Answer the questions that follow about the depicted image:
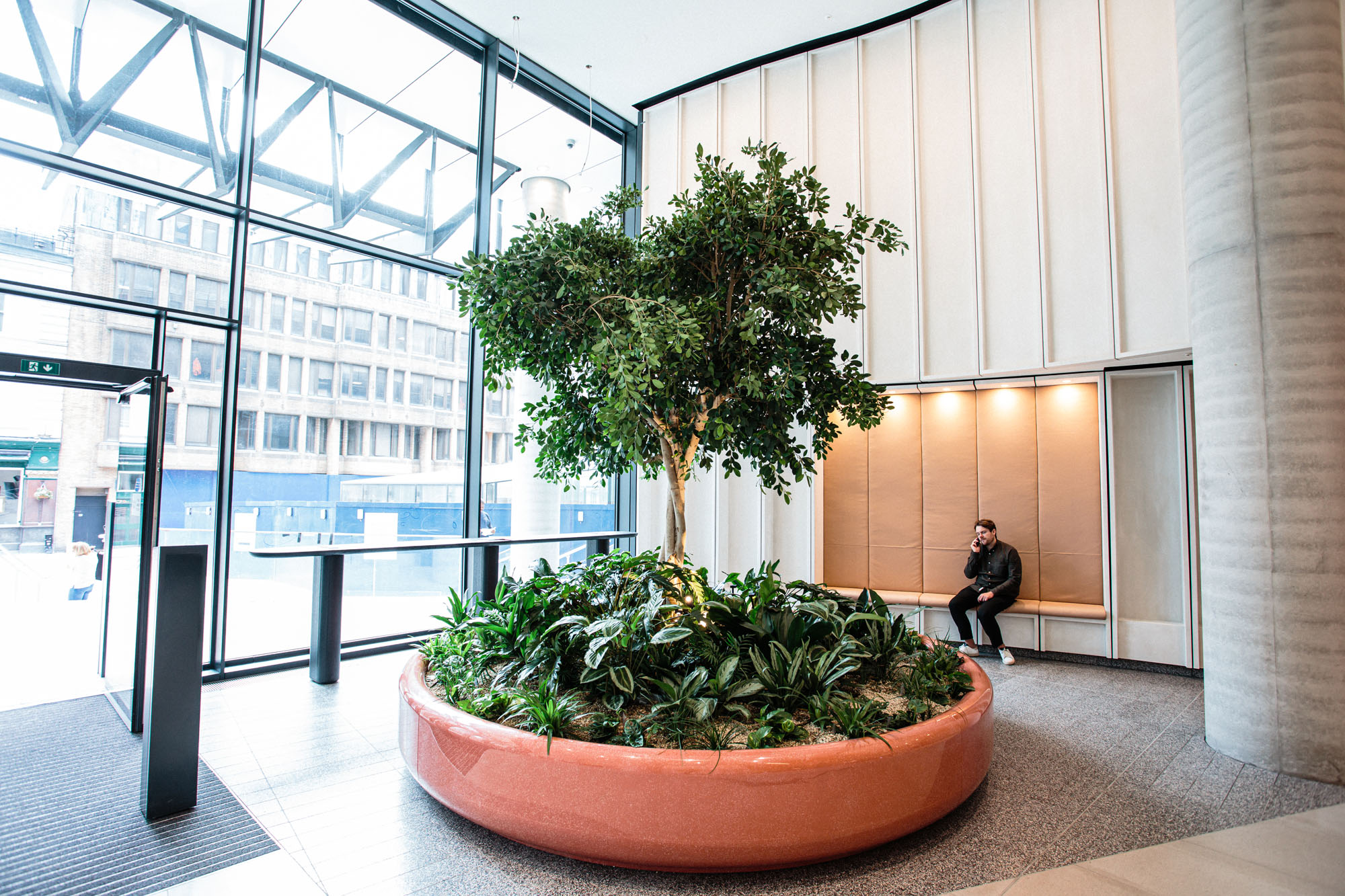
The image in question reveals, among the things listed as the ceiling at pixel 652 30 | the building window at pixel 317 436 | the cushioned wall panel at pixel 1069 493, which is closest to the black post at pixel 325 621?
the building window at pixel 317 436

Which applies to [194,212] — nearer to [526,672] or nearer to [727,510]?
[526,672]

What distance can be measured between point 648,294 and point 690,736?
2.02 m

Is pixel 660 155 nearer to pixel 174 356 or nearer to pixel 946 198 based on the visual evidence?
pixel 946 198

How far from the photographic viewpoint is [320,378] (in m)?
5.04

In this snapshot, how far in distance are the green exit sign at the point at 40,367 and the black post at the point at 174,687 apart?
4.99 ft

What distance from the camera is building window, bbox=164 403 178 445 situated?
4391 mm

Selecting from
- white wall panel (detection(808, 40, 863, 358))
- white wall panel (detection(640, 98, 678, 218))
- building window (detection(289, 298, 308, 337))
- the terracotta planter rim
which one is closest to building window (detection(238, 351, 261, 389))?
building window (detection(289, 298, 308, 337))

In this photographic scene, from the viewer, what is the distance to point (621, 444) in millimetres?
3123

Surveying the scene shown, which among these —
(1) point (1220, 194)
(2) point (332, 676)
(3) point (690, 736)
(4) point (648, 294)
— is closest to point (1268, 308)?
(1) point (1220, 194)

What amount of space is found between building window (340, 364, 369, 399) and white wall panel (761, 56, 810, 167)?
4.35 metres

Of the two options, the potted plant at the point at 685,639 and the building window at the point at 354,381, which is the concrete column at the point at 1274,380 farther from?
the building window at the point at 354,381

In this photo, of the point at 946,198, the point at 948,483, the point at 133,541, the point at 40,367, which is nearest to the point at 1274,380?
the point at 948,483

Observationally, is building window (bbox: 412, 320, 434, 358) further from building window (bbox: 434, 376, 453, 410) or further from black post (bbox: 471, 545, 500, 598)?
black post (bbox: 471, 545, 500, 598)

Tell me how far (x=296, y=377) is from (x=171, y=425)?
0.81 m
